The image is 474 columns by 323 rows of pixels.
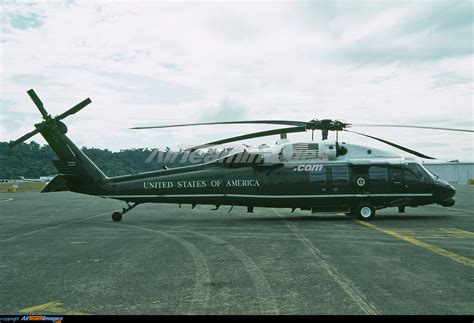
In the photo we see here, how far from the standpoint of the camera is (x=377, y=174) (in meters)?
19.7

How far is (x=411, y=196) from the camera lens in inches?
774

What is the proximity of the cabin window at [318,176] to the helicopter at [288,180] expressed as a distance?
43 millimetres

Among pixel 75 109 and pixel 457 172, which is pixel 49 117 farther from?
pixel 457 172

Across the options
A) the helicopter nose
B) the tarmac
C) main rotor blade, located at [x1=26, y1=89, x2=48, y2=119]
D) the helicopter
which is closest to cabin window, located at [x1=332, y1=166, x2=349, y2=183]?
the helicopter

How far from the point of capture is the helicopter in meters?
19.5

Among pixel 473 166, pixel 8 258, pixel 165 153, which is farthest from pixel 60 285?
pixel 473 166

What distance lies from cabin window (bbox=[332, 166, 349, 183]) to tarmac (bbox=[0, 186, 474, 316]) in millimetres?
4037

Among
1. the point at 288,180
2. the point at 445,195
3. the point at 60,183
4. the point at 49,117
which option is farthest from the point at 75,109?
the point at 445,195

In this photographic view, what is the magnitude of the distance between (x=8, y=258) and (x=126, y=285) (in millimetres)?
4668

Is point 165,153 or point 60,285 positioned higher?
point 165,153

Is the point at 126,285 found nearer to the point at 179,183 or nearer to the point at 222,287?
the point at 222,287

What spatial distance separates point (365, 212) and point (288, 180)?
347 cm
